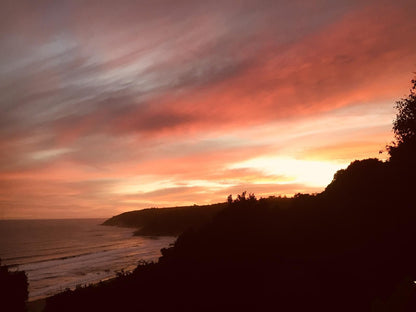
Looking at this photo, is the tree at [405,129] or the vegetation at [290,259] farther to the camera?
the tree at [405,129]

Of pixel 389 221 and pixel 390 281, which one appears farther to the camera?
pixel 389 221

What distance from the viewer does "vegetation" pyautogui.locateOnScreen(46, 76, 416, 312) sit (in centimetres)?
1900

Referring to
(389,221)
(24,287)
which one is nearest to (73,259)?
(24,287)

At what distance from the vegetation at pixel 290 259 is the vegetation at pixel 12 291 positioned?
11.0 metres

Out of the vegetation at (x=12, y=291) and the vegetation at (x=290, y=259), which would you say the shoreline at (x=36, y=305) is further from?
the vegetation at (x=290, y=259)

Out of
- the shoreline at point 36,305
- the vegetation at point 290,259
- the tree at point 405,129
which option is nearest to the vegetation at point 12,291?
the shoreline at point 36,305

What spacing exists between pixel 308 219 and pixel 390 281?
9.00 meters

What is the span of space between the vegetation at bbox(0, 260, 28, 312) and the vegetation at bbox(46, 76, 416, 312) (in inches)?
435

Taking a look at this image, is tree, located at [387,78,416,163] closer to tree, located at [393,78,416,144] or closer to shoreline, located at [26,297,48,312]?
tree, located at [393,78,416,144]

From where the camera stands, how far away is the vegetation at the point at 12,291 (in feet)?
105

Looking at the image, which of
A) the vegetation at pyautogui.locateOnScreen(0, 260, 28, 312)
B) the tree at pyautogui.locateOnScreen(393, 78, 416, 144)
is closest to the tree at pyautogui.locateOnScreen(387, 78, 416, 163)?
the tree at pyautogui.locateOnScreen(393, 78, 416, 144)

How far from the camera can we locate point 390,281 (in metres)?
18.1

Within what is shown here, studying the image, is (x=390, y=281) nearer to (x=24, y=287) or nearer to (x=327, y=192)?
(x=327, y=192)

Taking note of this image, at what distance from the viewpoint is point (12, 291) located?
1288 inches
